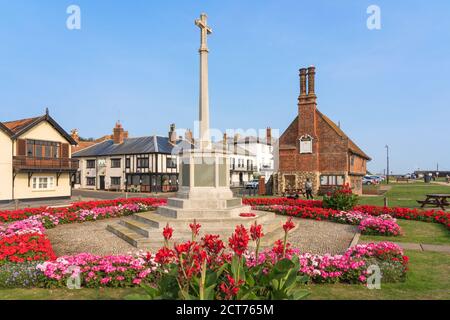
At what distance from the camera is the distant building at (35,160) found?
2886 cm

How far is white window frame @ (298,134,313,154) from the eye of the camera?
3453cm

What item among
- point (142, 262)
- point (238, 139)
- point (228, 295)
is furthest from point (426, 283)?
point (238, 139)

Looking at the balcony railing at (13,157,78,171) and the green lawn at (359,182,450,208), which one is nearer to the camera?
the green lawn at (359,182,450,208)

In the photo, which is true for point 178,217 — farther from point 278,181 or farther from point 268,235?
point 278,181

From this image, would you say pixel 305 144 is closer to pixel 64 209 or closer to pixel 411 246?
pixel 411 246

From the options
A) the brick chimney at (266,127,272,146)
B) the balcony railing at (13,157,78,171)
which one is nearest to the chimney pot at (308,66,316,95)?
the balcony railing at (13,157,78,171)

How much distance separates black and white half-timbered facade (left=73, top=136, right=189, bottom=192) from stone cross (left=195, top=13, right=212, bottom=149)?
30.6 m

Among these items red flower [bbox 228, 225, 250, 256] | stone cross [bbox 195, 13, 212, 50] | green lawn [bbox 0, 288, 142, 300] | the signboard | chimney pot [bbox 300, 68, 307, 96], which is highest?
chimney pot [bbox 300, 68, 307, 96]

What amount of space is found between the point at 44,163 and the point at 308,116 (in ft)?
97.4

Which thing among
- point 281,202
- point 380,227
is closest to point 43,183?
point 281,202

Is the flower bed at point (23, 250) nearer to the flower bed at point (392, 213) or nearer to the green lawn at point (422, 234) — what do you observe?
the green lawn at point (422, 234)

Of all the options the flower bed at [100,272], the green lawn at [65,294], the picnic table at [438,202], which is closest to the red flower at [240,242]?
the green lawn at [65,294]

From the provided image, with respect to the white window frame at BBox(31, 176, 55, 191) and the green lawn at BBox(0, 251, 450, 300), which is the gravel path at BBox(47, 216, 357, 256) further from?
the white window frame at BBox(31, 176, 55, 191)
